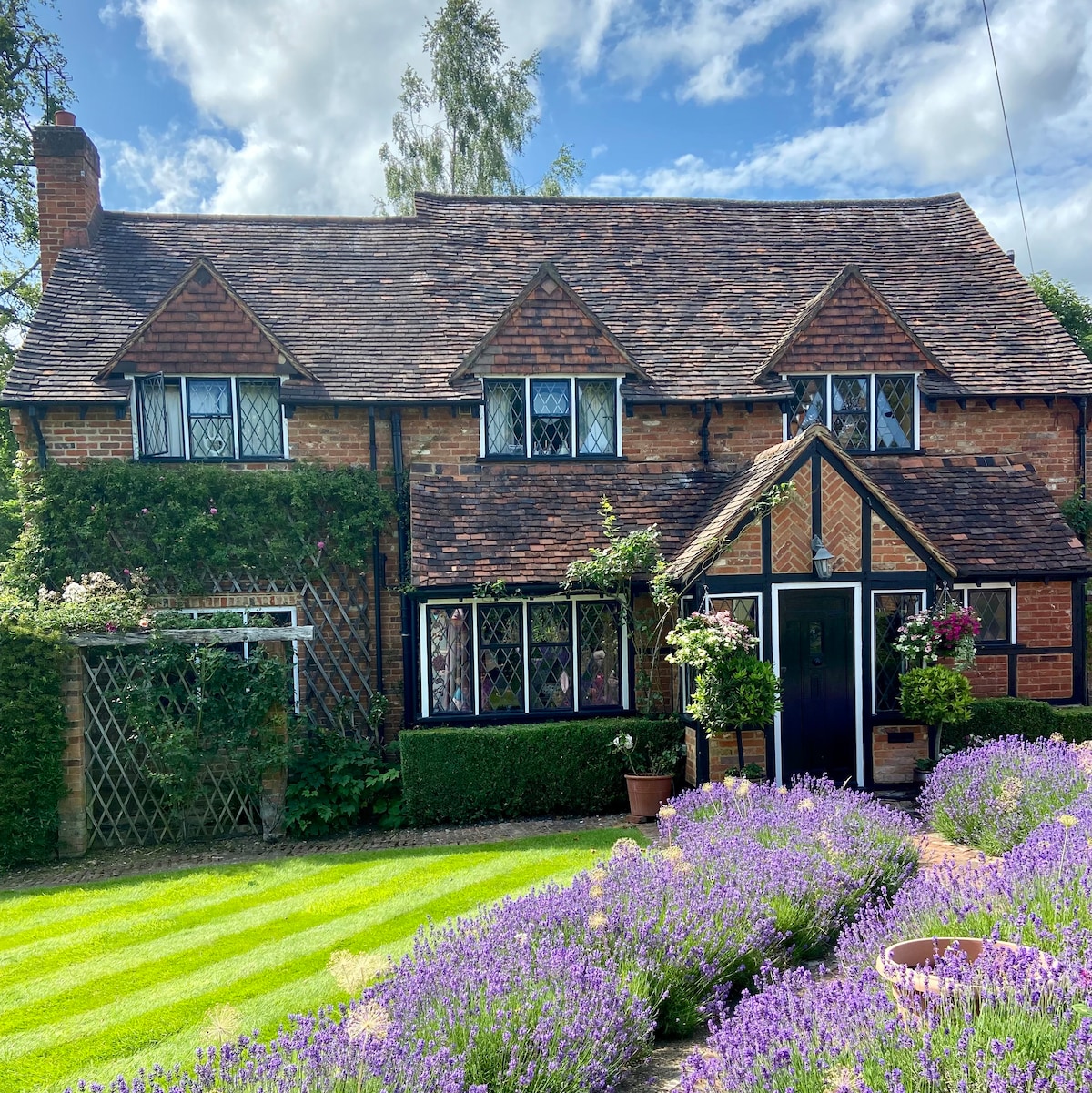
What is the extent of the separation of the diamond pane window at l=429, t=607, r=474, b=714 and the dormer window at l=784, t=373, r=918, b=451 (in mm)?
6489

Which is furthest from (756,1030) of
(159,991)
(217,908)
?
(217,908)

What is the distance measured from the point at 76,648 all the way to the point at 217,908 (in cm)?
373

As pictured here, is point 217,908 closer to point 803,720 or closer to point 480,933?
point 480,933

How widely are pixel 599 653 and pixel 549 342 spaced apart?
5.00 m

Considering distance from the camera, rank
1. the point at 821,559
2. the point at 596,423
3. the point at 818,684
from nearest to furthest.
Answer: the point at 821,559 → the point at 818,684 → the point at 596,423

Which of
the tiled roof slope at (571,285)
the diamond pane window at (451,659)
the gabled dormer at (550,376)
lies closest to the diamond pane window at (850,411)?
the tiled roof slope at (571,285)

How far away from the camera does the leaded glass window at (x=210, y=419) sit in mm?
13133

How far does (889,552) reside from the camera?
37.0 feet

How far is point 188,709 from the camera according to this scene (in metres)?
10.6

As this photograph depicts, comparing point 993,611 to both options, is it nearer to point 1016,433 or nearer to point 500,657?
point 1016,433

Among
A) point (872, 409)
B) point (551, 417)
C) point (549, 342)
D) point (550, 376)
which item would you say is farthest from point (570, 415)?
point (872, 409)

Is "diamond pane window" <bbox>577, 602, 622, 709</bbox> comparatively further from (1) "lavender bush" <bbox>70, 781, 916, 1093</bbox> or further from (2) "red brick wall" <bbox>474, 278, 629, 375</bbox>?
(1) "lavender bush" <bbox>70, 781, 916, 1093</bbox>

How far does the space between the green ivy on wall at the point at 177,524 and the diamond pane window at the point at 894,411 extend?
27.6ft

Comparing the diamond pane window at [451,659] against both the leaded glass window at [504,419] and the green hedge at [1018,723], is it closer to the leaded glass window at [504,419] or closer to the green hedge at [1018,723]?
the leaded glass window at [504,419]
